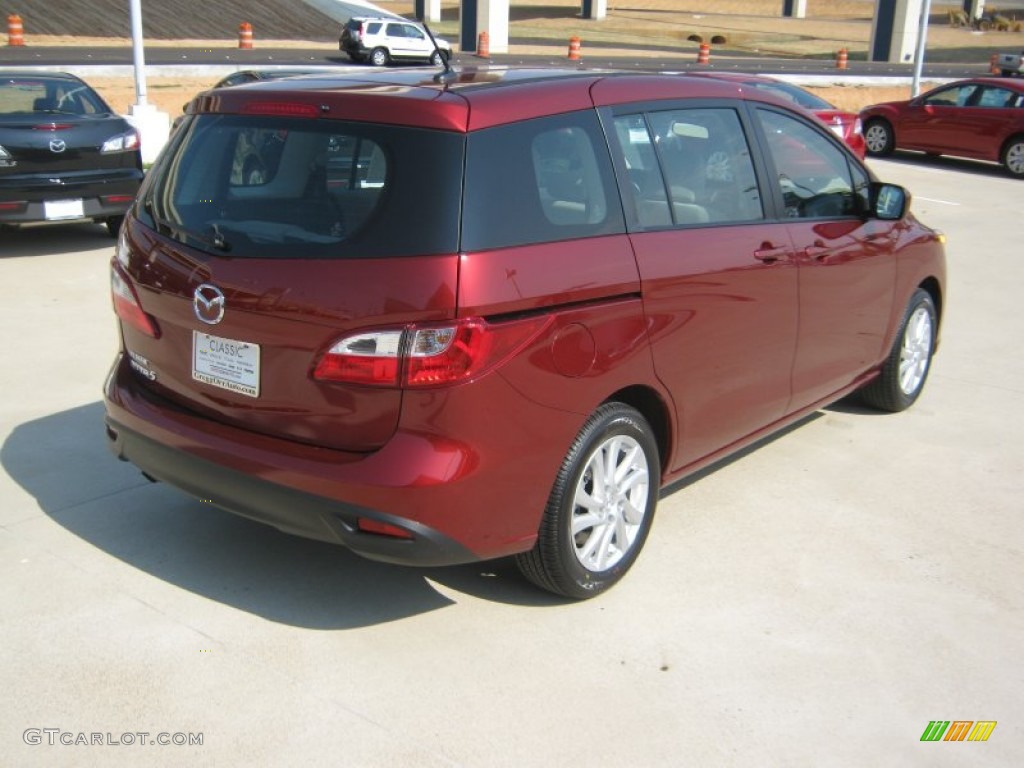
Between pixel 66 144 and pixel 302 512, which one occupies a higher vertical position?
pixel 66 144

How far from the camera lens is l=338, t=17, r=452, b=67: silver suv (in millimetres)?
38438

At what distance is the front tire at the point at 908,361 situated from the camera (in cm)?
621

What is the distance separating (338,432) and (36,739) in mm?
1247

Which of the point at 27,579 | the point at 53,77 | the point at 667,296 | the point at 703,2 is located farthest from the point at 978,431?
the point at 703,2

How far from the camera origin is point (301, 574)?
14.3ft

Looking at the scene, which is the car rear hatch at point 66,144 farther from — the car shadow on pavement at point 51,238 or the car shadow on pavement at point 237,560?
the car shadow on pavement at point 237,560

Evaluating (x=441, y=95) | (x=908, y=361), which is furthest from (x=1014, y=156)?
(x=441, y=95)

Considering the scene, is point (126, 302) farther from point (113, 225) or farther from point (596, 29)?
point (596, 29)

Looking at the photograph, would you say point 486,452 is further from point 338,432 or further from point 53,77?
point 53,77

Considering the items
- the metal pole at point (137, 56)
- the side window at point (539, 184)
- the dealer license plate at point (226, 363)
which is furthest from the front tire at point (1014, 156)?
the dealer license plate at point (226, 363)

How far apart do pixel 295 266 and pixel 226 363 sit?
1.52ft

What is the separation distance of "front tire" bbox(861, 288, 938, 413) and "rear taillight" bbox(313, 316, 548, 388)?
3.36 m

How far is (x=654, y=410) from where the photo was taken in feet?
14.4

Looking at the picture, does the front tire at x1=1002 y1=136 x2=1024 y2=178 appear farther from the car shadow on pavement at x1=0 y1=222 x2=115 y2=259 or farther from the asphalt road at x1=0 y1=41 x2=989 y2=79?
the car shadow on pavement at x1=0 y1=222 x2=115 y2=259
